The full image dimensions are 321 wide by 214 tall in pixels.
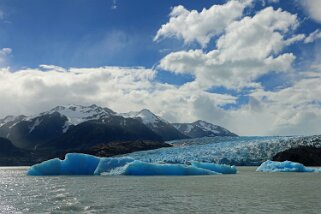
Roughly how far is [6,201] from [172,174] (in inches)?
906

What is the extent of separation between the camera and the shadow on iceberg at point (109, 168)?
4028 cm

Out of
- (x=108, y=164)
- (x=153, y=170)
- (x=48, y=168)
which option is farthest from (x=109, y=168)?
(x=48, y=168)

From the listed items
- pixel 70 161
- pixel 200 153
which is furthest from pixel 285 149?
pixel 70 161

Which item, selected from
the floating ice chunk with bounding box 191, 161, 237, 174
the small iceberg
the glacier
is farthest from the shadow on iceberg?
the glacier

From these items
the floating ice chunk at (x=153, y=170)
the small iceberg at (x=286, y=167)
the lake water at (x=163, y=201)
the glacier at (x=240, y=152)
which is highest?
the glacier at (x=240, y=152)

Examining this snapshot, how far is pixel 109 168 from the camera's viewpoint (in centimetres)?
4106

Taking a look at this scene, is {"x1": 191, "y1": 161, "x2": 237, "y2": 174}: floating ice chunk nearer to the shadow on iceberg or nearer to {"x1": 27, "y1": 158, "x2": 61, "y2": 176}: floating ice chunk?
the shadow on iceberg

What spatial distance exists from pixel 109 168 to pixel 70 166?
435 cm

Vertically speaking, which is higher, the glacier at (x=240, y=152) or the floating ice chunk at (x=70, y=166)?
the glacier at (x=240, y=152)

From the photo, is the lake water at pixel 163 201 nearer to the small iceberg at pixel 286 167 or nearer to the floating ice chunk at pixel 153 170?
the floating ice chunk at pixel 153 170

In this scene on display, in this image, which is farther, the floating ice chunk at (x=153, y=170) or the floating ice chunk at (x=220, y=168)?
the floating ice chunk at (x=220, y=168)

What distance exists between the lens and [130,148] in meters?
121

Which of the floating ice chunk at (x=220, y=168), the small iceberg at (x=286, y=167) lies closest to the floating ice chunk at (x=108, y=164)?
the floating ice chunk at (x=220, y=168)

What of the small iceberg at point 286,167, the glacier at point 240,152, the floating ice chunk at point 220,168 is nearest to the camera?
the floating ice chunk at point 220,168
